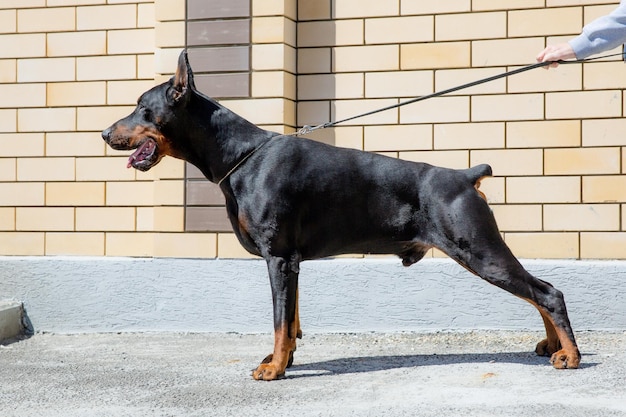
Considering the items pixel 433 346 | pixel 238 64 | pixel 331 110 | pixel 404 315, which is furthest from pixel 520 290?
pixel 238 64

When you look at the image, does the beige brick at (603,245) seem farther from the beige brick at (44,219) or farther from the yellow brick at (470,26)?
the beige brick at (44,219)

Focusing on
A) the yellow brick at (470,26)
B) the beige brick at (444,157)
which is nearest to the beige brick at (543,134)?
the beige brick at (444,157)

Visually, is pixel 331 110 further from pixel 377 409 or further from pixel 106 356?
pixel 377 409

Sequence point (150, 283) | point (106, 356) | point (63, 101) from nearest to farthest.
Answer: point (106, 356) < point (150, 283) < point (63, 101)

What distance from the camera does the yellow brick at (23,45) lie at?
907 centimetres

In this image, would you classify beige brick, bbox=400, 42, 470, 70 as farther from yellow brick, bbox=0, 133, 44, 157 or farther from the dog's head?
yellow brick, bbox=0, 133, 44, 157

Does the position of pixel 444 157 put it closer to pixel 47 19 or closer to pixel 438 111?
pixel 438 111

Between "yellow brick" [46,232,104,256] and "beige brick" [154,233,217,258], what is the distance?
0.79 m

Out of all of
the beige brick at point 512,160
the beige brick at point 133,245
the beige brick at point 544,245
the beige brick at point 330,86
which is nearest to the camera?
the beige brick at point 544,245

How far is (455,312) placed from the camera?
7.85m

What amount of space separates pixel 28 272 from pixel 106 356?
194 cm

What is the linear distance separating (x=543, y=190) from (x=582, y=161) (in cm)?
42

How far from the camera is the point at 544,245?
309 inches

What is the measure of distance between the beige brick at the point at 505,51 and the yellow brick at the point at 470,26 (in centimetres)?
7
